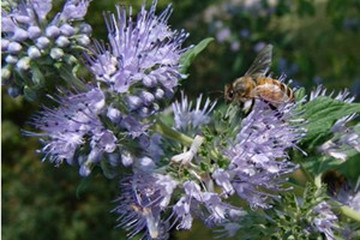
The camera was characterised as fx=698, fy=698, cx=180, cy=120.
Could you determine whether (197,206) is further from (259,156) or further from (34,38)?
(34,38)

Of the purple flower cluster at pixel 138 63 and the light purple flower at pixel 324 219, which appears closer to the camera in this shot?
the purple flower cluster at pixel 138 63

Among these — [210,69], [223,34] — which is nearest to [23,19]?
[223,34]

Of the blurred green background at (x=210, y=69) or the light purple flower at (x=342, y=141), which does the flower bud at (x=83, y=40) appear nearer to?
the light purple flower at (x=342, y=141)

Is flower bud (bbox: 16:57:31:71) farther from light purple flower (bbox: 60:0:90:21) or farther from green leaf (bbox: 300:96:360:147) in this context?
green leaf (bbox: 300:96:360:147)

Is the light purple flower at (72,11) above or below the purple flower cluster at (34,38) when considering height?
above

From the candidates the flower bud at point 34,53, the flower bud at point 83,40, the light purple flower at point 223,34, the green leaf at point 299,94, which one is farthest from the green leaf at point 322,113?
the light purple flower at point 223,34

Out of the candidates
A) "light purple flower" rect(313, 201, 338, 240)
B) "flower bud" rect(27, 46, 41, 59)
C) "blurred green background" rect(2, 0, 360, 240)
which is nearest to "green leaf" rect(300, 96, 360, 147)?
"light purple flower" rect(313, 201, 338, 240)
